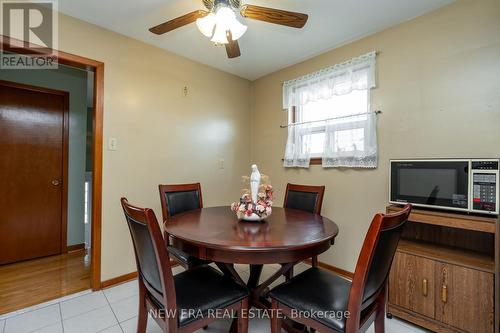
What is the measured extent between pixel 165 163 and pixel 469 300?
108 inches

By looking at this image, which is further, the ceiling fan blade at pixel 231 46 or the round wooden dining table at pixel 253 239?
the ceiling fan blade at pixel 231 46

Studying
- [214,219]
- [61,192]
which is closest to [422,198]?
[214,219]

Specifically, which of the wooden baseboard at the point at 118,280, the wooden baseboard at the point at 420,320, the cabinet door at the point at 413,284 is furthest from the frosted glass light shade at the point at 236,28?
the wooden baseboard at the point at 118,280

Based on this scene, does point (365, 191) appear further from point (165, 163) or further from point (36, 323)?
point (36, 323)

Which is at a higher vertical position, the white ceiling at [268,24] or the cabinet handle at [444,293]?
the white ceiling at [268,24]

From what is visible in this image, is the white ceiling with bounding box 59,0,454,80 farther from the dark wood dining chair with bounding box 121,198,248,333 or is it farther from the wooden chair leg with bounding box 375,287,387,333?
the wooden chair leg with bounding box 375,287,387,333

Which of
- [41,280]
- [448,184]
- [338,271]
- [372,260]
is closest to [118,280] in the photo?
[41,280]

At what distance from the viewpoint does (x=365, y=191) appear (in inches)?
93.0

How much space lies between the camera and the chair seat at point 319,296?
3.66 feet

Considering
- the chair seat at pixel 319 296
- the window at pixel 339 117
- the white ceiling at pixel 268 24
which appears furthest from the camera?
the window at pixel 339 117

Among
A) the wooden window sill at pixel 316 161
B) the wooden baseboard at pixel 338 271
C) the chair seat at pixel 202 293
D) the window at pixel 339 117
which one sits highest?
the window at pixel 339 117

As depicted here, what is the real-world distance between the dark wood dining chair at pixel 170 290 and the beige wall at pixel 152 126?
125 cm

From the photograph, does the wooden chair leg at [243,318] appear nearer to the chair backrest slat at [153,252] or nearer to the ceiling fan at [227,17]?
the chair backrest slat at [153,252]

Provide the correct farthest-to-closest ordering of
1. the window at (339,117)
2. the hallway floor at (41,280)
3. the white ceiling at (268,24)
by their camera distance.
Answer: the window at (339,117) < the hallway floor at (41,280) < the white ceiling at (268,24)
